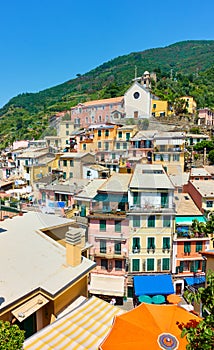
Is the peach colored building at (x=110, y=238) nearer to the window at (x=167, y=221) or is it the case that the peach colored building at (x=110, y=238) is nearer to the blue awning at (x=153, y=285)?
the blue awning at (x=153, y=285)

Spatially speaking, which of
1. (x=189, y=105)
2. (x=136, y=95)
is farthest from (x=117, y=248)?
(x=189, y=105)

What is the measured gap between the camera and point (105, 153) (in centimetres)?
2627

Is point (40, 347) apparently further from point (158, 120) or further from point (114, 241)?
point (158, 120)

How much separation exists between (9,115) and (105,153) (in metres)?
89.2

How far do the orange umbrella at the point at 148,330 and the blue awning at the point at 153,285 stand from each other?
287 inches

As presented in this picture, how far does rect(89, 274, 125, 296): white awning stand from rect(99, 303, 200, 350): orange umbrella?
25.0 ft

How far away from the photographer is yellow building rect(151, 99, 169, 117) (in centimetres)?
4022

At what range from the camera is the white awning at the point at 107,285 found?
495 inches

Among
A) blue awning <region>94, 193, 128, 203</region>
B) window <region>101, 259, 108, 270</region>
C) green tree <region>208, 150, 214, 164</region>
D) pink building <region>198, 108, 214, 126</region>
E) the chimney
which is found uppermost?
pink building <region>198, 108, 214, 126</region>

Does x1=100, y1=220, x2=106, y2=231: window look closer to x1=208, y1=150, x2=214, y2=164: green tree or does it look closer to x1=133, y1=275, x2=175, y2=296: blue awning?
x1=133, y1=275, x2=175, y2=296: blue awning

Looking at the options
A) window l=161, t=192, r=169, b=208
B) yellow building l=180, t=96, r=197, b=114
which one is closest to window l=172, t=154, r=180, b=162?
window l=161, t=192, r=169, b=208

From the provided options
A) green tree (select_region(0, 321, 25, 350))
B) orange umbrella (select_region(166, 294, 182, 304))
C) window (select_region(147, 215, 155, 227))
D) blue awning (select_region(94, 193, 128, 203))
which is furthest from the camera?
blue awning (select_region(94, 193, 128, 203))

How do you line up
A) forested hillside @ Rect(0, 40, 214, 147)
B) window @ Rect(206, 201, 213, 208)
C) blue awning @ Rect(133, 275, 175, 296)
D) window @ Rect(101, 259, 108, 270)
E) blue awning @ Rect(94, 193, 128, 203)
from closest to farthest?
1. blue awning @ Rect(133, 275, 175, 296)
2. window @ Rect(101, 259, 108, 270)
3. blue awning @ Rect(94, 193, 128, 203)
4. window @ Rect(206, 201, 213, 208)
5. forested hillside @ Rect(0, 40, 214, 147)

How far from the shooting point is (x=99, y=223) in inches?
545
